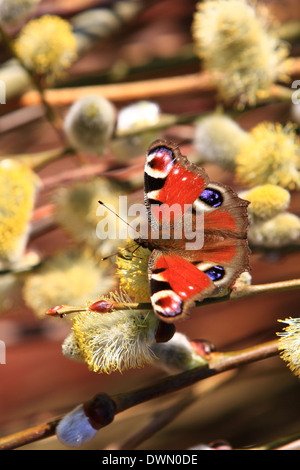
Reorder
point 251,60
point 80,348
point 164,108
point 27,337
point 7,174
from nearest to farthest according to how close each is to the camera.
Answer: point 80,348, point 7,174, point 251,60, point 27,337, point 164,108

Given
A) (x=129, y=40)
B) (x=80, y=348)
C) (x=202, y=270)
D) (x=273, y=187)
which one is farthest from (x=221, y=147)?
(x=129, y=40)

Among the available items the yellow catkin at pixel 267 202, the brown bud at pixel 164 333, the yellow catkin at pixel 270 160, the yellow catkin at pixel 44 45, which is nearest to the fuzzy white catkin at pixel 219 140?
the yellow catkin at pixel 270 160

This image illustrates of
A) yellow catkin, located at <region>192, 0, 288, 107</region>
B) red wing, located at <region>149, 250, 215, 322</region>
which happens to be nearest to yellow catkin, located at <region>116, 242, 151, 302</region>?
red wing, located at <region>149, 250, 215, 322</region>

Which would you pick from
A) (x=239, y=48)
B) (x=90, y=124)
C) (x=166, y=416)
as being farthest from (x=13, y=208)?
(x=239, y=48)
